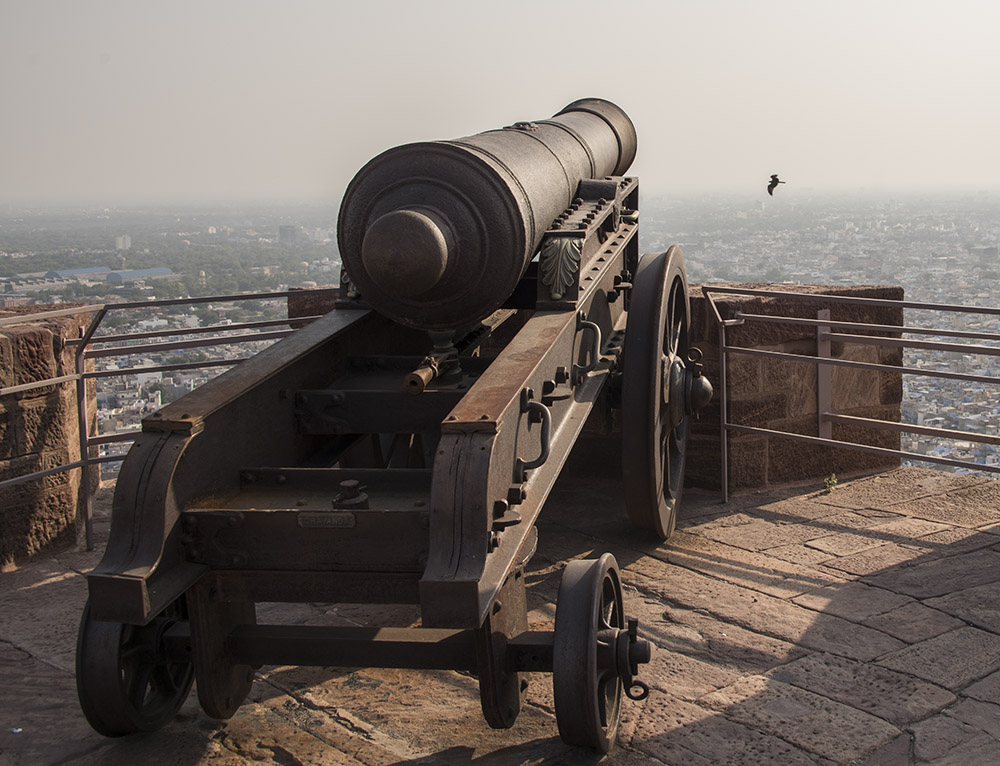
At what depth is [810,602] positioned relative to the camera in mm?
4699

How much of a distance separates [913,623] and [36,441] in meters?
3.98

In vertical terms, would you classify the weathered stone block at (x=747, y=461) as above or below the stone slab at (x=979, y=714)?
above

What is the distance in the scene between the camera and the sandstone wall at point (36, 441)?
5.16 m

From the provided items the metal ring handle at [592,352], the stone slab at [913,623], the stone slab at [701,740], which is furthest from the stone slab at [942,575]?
the metal ring handle at [592,352]

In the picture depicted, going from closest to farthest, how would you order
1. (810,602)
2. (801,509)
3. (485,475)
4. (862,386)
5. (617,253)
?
1. (485,475)
2. (810,602)
3. (617,253)
4. (801,509)
5. (862,386)

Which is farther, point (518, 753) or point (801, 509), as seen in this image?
point (801, 509)

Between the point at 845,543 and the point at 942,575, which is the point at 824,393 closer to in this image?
the point at 845,543

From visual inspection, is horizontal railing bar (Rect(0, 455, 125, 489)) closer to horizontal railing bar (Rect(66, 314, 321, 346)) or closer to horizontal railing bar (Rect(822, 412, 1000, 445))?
horizontal railing bar (Rect(66, 314, 321, 346))

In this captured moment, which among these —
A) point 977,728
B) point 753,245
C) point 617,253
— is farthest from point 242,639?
point 753,245

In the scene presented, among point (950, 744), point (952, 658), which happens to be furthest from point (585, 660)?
point (952, 658)

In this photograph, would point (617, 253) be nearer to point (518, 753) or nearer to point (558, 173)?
point (558, 173)

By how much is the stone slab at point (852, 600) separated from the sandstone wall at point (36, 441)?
348cm

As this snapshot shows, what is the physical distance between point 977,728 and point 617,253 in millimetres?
2622

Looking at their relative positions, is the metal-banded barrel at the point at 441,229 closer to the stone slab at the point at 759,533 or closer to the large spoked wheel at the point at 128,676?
the large spoked wheel at the point at 128,676
